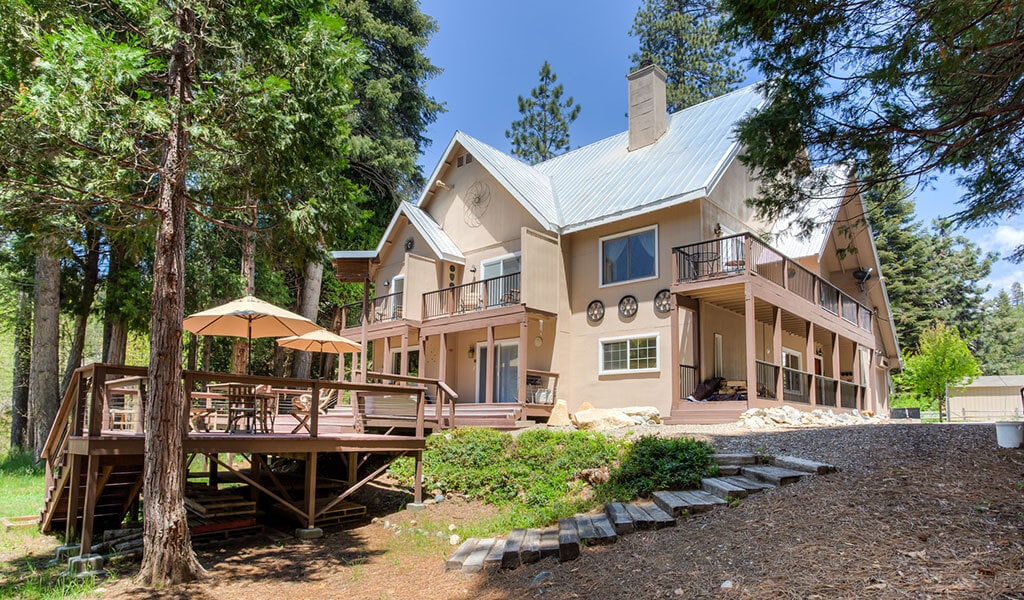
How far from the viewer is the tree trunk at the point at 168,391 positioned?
641 centimetres

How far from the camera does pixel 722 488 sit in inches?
276

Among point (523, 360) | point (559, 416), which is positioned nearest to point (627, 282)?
point (523, 360)

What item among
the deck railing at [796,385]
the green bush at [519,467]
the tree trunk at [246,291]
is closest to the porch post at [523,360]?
the green bush at [519,467]

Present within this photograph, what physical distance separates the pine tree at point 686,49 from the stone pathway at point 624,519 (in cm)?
2742

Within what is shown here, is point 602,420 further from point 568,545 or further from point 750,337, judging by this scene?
point 568,545

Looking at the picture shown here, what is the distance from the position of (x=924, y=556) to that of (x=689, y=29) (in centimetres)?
3331

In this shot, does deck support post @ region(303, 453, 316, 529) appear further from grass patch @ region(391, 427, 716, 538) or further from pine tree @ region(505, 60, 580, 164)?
pine tree @ region(505, 60, 580, 164)

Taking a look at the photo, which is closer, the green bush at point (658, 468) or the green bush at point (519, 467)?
the green bush at point (658, 468)

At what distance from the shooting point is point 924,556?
13.7 feet

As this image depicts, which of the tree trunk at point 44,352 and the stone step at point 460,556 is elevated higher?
the tree trunk at point 44,352

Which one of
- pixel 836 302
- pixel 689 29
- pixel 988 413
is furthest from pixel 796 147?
pixel 988 413

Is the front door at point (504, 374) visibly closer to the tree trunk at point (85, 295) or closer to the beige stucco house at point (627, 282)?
the beige stucco house at point (627, 282)

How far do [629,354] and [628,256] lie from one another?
251cm

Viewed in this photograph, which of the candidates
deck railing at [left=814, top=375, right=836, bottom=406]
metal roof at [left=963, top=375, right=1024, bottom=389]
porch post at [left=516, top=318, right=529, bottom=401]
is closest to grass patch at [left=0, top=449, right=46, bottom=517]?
porch post at [left=516, top=318, right=529, bottom=401]
